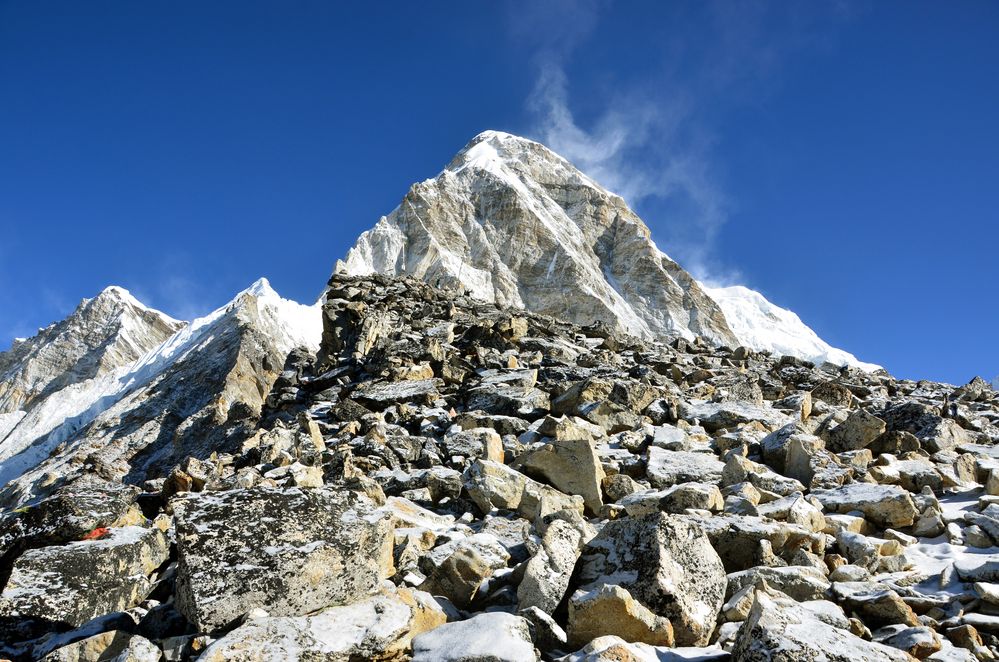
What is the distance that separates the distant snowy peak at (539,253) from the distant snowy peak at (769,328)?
6.43 meters

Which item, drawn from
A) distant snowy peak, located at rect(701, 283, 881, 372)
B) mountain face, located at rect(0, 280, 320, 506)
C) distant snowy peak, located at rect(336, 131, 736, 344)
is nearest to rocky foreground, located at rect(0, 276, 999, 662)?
mountain face, located at rect(0, 280, 320, 506)

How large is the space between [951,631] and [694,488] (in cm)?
222

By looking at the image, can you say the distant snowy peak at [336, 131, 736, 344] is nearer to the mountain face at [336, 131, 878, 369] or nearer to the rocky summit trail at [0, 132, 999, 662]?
the mountain face at [336, 131, 878, 369]

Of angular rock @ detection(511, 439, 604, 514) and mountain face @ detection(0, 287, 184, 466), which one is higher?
mountain face @ detection(0, 287, 184, 466)

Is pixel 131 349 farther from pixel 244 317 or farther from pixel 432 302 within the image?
pixel 432 302

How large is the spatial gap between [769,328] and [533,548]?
63.9 m

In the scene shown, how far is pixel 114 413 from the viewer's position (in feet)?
108

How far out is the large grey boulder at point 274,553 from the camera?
3.85 m

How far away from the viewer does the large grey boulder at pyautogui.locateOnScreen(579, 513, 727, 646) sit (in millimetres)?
4008

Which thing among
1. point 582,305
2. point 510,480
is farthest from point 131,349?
point 510,480

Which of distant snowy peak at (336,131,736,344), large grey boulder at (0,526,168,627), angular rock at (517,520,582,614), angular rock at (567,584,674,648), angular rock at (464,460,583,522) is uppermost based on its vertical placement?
distant snowy peak at (336,131,736,344)

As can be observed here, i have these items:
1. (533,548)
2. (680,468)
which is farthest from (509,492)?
(680,468)

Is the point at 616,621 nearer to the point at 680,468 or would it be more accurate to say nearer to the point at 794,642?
the point at 794,642

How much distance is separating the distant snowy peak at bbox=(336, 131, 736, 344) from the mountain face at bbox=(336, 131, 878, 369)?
0.10 m
